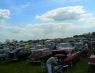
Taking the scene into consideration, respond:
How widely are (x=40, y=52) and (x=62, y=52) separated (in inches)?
124

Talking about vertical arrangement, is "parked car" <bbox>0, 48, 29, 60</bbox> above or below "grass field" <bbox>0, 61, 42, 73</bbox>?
above

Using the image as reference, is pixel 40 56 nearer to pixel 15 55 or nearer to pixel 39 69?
pixel 39 69

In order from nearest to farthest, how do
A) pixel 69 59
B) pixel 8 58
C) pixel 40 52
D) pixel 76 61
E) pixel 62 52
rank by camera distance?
pixel 69 59, pixel 76 61, pixel 62 52, pixel 40 52, pixel 8 58

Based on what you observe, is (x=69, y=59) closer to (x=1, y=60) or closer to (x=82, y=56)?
(x=82, y=56)

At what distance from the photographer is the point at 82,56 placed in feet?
102

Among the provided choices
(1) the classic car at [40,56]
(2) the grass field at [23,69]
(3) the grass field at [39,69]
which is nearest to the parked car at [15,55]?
(1) the classic car at [40,56]

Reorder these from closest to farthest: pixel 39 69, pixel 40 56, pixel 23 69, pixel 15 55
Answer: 1. pixel 39 69
2. pixel 23 69
3. pixel 40 56
4. pixel 15 55

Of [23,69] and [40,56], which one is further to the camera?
[40,56]

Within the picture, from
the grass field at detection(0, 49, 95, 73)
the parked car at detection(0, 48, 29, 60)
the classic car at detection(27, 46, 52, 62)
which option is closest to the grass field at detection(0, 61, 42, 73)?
the grass field at detection(0, 49, 95, 73)

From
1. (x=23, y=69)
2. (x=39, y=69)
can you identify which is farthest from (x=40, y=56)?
(x=39, y=69)

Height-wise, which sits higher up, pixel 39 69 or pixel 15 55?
pixel 15 55

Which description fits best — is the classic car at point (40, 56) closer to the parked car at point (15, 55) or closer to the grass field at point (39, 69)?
the grass field at point (39, 69)

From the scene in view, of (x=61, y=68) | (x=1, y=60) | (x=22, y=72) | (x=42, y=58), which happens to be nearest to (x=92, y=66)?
(x=61, y=68)

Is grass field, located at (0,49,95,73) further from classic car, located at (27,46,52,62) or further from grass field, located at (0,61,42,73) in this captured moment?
classic car, located at (27,46,52,62)
